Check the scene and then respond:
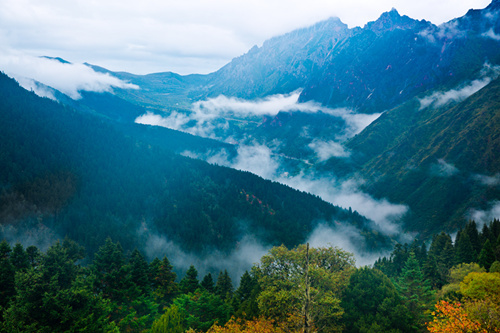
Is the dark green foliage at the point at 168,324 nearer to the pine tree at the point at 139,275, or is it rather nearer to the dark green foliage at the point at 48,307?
the dark green foliage at the point at 48,307

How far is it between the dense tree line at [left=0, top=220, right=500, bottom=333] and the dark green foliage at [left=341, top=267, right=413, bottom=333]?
0.14 meters

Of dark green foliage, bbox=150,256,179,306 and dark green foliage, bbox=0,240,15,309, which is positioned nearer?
dark green foliage, bbox=0,240,15,309

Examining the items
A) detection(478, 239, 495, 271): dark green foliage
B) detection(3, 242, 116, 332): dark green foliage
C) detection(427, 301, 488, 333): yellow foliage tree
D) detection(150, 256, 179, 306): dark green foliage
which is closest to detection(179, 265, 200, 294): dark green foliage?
detection(150, 256, 179, 306): dark green foliage

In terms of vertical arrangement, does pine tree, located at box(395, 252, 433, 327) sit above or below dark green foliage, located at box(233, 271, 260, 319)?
above

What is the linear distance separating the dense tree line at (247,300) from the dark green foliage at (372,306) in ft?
0.47

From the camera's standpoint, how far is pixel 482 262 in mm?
69875

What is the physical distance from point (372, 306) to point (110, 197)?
140641 millimetres

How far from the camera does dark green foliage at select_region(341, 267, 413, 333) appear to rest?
39.4 m

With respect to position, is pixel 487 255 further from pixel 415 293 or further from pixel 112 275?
pixel 112 275

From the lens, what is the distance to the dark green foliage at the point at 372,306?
39.4 metres

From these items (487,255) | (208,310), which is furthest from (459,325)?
(487,255)

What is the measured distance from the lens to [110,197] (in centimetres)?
15038

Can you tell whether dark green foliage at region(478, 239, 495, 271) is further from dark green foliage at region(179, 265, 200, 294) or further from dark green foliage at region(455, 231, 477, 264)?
dark green foliage at region(179, 265, 200, 294)

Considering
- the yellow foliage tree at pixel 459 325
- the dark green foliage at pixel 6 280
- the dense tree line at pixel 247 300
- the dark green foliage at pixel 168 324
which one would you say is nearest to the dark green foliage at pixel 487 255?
the dense tree line at pixel 247 300
